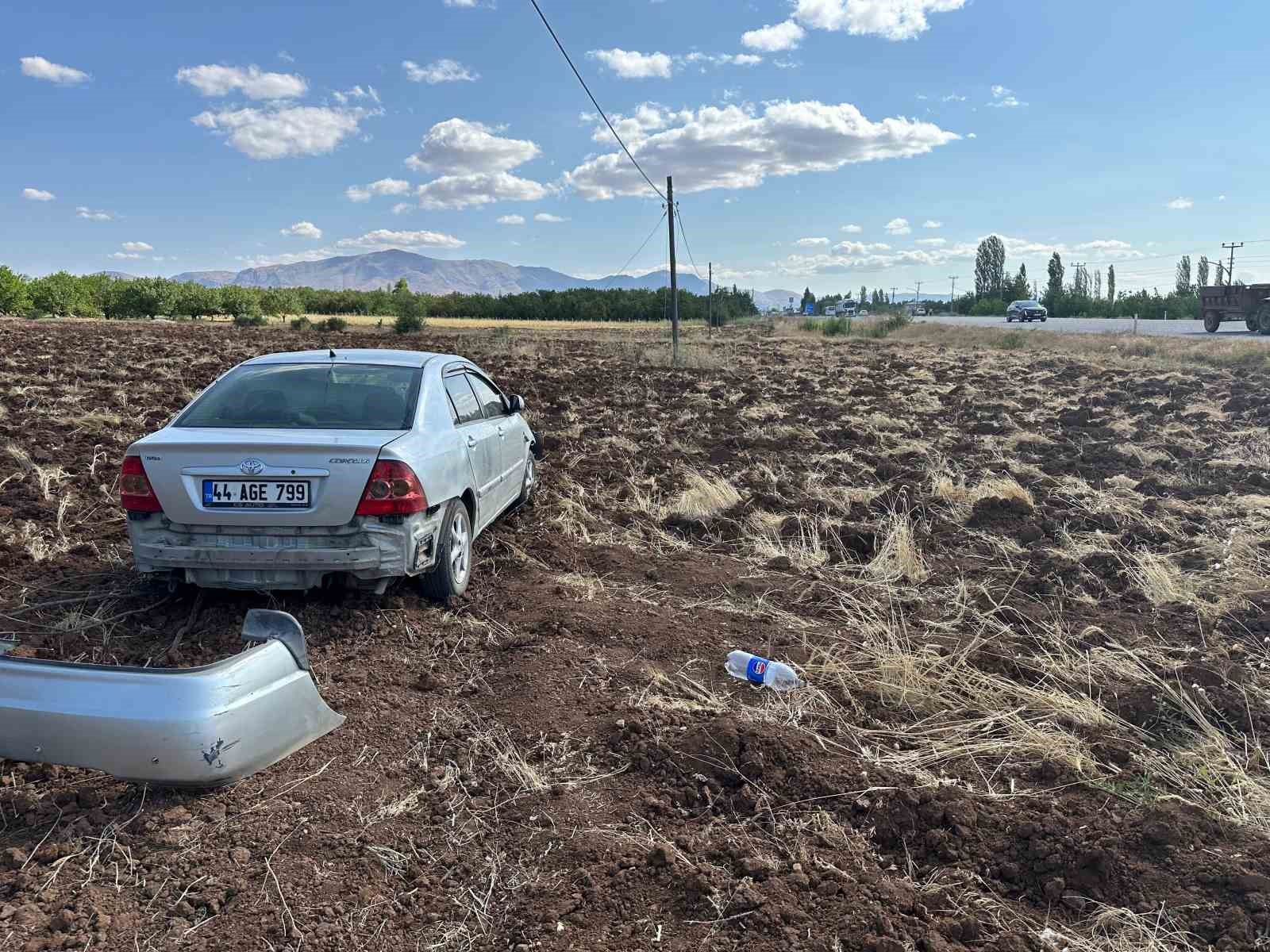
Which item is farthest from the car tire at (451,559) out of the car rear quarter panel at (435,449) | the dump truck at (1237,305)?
the dump truck at (1237,305)

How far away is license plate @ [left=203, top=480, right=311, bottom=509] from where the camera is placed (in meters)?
4.36

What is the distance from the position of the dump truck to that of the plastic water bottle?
35281 millimetres

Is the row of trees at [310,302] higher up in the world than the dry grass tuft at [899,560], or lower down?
higher up

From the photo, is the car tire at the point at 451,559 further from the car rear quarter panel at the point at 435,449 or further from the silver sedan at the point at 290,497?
the car rear quarter panel at the point at 435,449

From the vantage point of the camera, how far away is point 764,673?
414 cm

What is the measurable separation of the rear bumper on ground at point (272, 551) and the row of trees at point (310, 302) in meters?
47.7

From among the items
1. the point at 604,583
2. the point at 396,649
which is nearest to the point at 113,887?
the point at 396,649

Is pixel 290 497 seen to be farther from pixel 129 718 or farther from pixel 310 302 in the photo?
pixel 310 302

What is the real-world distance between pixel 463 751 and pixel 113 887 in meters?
1.27

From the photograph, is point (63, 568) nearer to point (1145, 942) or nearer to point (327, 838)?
point (327, 838)

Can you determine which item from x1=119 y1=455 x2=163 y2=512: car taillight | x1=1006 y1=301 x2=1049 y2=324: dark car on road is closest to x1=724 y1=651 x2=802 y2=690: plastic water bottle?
x1=119 y1=455 x2=163 y2=512: car taillight

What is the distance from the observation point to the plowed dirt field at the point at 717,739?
8.36 ft

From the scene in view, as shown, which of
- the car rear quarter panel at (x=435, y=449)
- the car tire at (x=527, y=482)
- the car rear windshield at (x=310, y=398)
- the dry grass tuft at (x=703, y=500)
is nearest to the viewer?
the car rear quarter panel at (x=435, y=449)

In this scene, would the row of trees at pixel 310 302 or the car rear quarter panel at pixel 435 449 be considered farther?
the row of trees at pixel 310 302
